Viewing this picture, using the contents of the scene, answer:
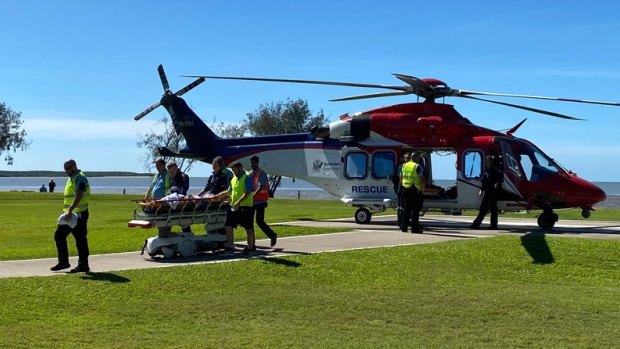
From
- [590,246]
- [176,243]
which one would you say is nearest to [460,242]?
[590,246]

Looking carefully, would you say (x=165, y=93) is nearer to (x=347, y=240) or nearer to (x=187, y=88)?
(x=187, y=88)

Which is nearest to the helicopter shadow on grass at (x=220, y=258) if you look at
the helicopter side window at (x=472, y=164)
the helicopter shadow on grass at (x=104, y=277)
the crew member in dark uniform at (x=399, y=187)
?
the helicopter shadow on grass at (x=104, y=277)

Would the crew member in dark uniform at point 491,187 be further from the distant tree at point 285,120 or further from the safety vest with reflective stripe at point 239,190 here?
the distant tree at point 285,120

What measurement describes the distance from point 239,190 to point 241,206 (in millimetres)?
299

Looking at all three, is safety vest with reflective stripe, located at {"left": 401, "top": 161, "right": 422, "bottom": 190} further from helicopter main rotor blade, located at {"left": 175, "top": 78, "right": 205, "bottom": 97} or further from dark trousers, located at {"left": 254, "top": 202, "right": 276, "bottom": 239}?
helicopter main rotor blade, located at {"left": 175, "top": 78, "right": 205, "bottom": 97}

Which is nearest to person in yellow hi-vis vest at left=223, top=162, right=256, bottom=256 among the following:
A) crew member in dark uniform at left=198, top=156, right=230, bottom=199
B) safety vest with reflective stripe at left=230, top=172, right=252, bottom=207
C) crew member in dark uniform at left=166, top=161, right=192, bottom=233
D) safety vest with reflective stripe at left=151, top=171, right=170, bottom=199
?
safety vest with reflective stripe at left=230, top=172, right=252, bottom=207

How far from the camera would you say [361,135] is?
21.2m

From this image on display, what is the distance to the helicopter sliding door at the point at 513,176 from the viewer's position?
1953 centimetres

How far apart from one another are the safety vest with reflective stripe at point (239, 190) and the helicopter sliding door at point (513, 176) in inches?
342

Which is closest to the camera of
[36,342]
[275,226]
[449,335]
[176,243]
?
[36,342]

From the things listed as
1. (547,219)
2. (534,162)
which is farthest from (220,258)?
(547,219)

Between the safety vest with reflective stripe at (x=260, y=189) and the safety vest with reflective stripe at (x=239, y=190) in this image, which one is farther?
the safety vest with reflective stripe at (x=260, y=189)

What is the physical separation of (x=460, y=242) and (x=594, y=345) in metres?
6.90

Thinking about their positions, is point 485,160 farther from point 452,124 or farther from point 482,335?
point 482,335
